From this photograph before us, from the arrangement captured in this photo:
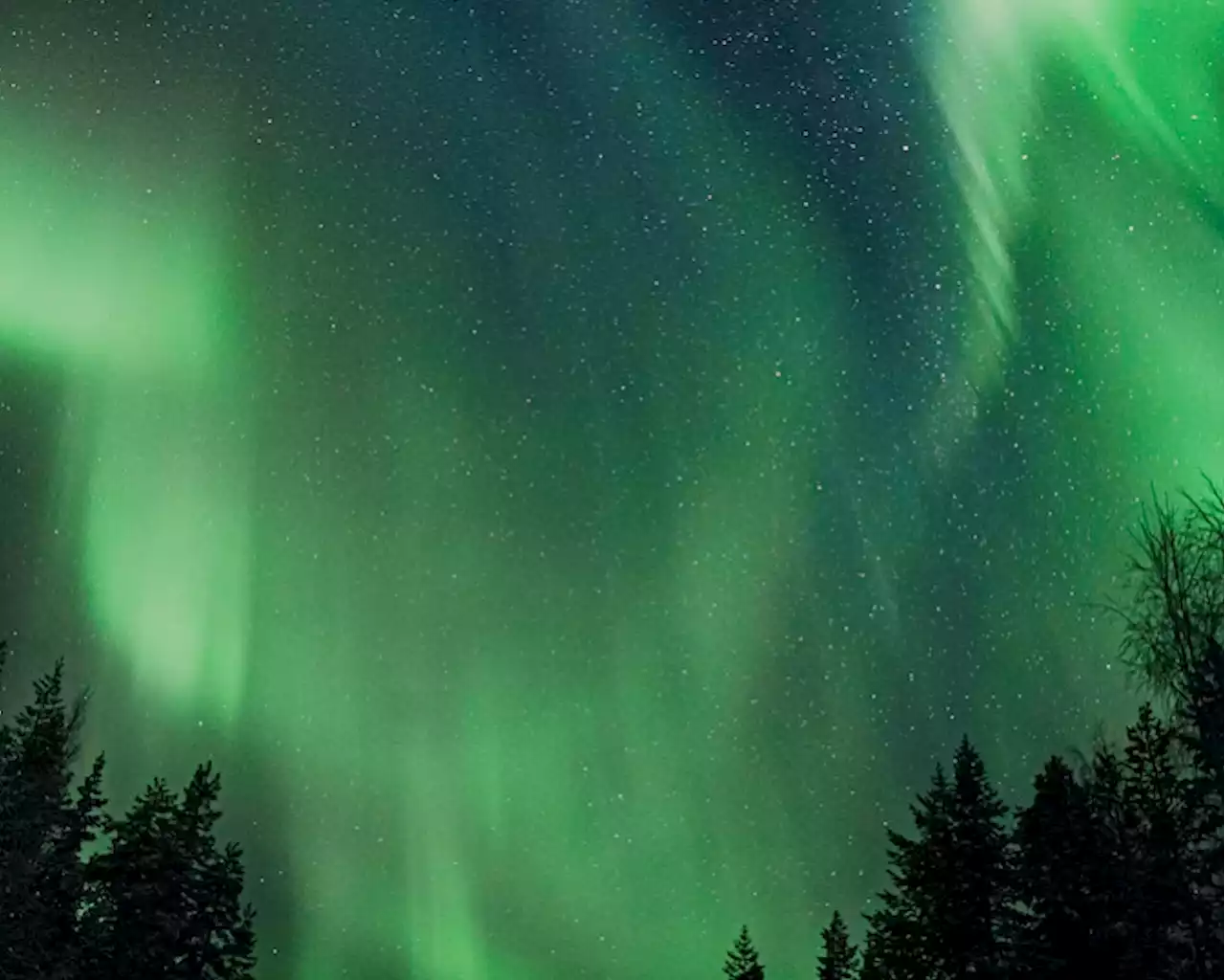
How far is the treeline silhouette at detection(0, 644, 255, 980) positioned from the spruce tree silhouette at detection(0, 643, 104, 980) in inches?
1.4

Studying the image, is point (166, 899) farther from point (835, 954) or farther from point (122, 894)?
point (835, 954)

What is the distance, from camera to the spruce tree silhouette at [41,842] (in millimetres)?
26453

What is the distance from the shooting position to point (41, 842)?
31.9 m

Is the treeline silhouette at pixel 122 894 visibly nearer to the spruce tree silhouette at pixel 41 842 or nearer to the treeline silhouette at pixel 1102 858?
the spruce tree silhouette at pixel 41 842

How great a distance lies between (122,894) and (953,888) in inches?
740

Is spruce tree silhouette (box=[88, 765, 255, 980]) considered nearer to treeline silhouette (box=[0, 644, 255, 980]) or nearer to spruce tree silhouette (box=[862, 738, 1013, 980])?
treeline silhouette (box=[0, 644, 255, 980])

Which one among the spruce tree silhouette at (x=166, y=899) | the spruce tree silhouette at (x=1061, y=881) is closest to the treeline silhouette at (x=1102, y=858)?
the spruce tree silhouette at (x=1061, y=881)

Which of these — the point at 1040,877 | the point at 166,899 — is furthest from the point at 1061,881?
the point at 166,899

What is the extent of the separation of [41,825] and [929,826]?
70.8ft

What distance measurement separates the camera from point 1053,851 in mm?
22969

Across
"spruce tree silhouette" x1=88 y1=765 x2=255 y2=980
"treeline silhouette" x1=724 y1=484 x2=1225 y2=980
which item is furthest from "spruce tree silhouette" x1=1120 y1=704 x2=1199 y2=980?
"spruce tree silhouette" x1=88 y1=765 x2=255 y2=980

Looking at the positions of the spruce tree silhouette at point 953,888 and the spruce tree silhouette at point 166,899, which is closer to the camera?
the spruce tree silhouette at point 953,888

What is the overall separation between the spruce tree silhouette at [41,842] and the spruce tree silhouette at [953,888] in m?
17.4

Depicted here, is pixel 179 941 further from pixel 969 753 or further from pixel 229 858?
pixel 969 753
